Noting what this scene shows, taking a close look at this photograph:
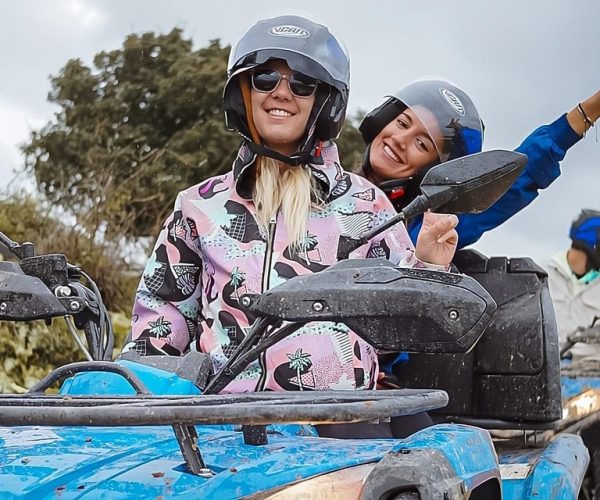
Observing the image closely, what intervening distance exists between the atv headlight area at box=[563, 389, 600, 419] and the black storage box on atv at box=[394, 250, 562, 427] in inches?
86.1

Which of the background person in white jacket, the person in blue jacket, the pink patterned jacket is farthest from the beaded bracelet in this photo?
the background person in white jacket

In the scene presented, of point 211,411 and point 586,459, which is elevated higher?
point 211,411

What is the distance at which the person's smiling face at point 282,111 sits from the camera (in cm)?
336

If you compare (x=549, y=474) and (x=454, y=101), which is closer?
(x=549, y=474)

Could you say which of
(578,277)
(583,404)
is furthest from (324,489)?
(578,277)

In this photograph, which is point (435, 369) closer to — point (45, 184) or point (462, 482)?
point (462, 482)

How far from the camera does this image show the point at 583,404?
19.6 ft

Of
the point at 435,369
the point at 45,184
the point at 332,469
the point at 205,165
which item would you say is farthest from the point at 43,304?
the point at 205,165

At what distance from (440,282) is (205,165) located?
13.0 metres

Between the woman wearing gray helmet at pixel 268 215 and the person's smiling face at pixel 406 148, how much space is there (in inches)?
39.8

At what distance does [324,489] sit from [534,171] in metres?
3.10

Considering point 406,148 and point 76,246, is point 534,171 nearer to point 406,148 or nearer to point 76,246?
point 406,148

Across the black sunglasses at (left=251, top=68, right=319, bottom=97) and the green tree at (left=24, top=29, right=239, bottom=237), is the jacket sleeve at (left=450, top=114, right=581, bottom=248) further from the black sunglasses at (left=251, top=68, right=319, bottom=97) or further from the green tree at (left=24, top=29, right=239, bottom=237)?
the green tree at (left=24, top=29, right=239, bottom=237)

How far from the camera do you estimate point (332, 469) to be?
1927 millimetres
